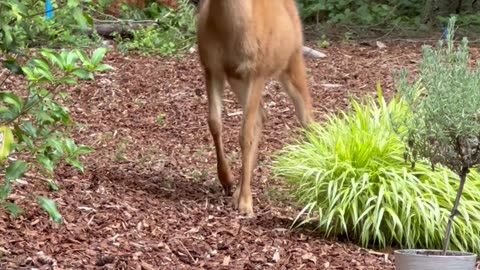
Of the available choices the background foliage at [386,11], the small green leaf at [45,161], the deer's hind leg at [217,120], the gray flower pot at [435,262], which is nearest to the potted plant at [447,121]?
the gray flower pot at [435,262]

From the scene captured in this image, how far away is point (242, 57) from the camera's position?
6.75m

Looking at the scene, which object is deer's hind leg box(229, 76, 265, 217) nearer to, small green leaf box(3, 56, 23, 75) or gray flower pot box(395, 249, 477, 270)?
gray flower pot box(395, 249, 477, 270)

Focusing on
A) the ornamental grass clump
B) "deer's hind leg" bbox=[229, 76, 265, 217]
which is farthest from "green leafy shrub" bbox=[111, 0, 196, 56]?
the ornamental grass clump

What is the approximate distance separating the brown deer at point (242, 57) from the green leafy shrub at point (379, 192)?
42cm

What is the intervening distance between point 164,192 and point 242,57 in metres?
1.03

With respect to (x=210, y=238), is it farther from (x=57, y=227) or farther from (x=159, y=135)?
(x=159, y=135)

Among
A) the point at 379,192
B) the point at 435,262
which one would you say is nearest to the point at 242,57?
the point at 379,192

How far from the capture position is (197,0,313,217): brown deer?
6715 mm

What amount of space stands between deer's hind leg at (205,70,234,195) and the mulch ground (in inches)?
6.2

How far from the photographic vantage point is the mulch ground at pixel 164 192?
528cm

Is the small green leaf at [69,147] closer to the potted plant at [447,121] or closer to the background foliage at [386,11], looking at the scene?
the potted plant at [447,121]

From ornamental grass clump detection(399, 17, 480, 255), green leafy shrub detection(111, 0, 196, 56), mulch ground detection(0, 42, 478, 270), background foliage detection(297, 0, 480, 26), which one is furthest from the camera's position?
background foliage detection(297, 0, 480, 26)

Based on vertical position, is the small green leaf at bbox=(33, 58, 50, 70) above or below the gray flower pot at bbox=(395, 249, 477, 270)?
above

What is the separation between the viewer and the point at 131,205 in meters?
6.22
